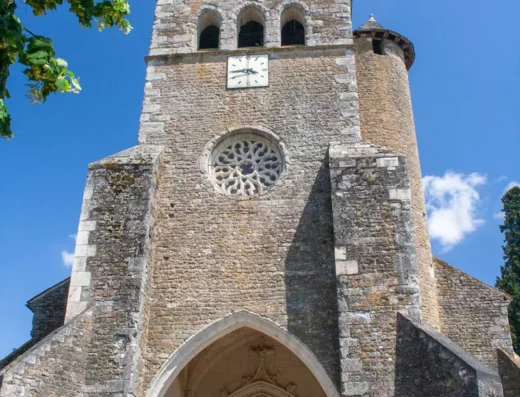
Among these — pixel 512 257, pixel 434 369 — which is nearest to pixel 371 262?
pixel 434 369

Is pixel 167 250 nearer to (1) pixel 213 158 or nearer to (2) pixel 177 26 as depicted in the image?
(1) pixel 213 158

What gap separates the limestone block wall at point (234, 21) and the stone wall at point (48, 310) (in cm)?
507

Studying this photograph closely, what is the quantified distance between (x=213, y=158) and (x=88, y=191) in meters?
2.30

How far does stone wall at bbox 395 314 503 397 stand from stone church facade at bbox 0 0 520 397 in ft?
0.08

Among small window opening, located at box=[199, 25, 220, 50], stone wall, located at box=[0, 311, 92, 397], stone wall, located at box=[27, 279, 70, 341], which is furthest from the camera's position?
small window opening, located at box=[199, 25, 220, 50]

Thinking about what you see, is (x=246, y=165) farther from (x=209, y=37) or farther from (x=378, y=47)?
(x=378, y=47)

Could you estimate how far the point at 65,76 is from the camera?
4066 millimetres

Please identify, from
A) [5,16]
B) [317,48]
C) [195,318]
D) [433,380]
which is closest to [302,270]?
[195,318]

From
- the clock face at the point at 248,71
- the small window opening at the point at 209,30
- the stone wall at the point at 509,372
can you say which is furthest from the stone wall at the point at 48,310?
the stone wall at the point at 509,372

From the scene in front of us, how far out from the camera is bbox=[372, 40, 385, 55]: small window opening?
45.4ft

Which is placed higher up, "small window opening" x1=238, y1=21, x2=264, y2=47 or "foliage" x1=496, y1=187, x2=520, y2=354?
"small window opening" x1=238, y1=21, x2=264, y2=47

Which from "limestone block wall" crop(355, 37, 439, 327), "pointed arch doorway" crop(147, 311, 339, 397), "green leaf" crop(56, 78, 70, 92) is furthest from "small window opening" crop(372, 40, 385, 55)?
"green leaf" crop(56, 78, 70, 92)

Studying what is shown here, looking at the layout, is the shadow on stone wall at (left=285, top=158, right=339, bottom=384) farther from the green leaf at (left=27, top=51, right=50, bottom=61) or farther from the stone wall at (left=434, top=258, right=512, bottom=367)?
the green leaf at (left=27, top=51, right=50, bottom=61)

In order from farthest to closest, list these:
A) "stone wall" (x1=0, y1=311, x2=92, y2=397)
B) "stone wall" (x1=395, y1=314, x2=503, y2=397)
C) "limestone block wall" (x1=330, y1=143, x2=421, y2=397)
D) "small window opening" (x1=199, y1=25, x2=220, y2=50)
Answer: "small window opening" (x1=199, y1=25, x2=220, y2=50) < "limestone block wall" (x1=330, y1=143, x2=421, y2=397) < "stone wall" (x1=0, y1=311, x2=92, y2=397) < "stone wall" (x1=395, y1=314, x2=503, y2=397)
